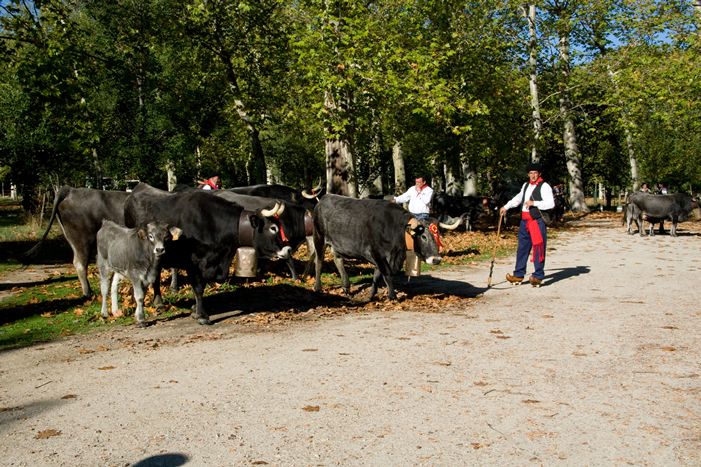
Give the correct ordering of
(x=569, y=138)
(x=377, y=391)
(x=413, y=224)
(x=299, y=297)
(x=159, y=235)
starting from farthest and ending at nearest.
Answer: (x=569, y=138) < (x=299, y=297) < (x=413, y=224) < (x=159, y=235) < (x=377, y=391)

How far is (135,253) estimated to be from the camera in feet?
33.9

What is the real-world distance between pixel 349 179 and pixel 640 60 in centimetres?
1955

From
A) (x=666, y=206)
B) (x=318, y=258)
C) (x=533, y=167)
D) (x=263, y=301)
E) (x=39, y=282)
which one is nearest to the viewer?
(x=263, y=301)

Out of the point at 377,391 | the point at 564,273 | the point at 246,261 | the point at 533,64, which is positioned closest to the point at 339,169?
the point at 564,273

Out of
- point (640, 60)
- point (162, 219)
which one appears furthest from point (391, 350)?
point (640, 60)

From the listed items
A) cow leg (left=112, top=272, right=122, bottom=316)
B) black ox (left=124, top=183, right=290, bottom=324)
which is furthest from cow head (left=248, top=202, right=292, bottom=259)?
cow leg (left=112, top=272, right=122, bottom=316)

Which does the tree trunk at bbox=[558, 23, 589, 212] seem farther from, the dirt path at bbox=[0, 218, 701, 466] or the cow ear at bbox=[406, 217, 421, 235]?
the dirt path at bbox=[0, 218, 701, 466]

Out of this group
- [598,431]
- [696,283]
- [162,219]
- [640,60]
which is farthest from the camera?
[640,60]

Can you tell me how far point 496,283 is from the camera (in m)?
14.2

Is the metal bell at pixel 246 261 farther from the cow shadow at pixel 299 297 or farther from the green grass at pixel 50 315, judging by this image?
the green grass at pixel 50 315

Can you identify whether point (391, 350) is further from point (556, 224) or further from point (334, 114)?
point (556, 224)

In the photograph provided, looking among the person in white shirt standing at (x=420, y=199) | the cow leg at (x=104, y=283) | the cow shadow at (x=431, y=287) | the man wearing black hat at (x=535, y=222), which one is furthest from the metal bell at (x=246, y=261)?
the man wearing black hat at (x=535, y=222)

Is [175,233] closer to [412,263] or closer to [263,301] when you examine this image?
[263,301]

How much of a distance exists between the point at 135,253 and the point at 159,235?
2.74ft
